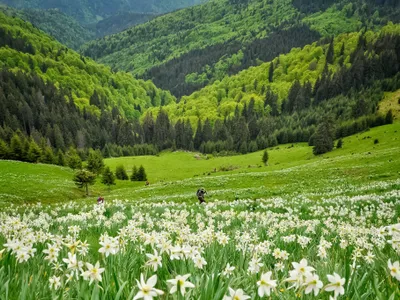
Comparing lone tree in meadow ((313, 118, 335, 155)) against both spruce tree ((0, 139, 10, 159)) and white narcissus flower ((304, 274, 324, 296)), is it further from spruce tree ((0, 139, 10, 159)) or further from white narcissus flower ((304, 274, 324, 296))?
white narcissus flower ((304, 274, 324, 296))

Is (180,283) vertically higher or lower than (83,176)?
lower

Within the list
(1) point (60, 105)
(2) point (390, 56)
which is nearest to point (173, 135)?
(1) point (60, 105)

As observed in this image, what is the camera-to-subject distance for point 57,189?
47000 mm

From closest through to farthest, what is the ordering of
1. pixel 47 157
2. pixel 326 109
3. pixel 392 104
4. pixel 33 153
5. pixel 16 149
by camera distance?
pixel 16 149
pixel 33 153
pixel 47 157
pixel 392 104
pixel 326 109

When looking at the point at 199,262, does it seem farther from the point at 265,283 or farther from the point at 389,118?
the point at 389,118

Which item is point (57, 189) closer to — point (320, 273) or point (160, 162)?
point (320, 273)

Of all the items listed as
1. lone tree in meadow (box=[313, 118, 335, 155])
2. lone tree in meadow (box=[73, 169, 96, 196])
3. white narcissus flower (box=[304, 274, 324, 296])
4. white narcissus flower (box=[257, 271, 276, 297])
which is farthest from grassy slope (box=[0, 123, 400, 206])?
white narcissus flower (box=[257, 271, 276, 297])

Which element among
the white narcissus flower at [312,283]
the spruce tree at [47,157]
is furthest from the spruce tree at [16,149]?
the white narcissus flower at [312,283]

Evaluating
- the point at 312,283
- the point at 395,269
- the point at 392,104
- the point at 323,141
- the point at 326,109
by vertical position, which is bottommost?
the point at 395,269

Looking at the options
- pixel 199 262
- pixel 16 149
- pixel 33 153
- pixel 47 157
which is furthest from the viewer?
pixel 47 157

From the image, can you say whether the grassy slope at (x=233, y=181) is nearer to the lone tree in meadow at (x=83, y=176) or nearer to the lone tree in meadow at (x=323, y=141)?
the lone tree in meadow at (x=83, y=176)

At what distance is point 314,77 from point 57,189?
189270 mm

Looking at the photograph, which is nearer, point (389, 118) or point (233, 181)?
point (233, 181)

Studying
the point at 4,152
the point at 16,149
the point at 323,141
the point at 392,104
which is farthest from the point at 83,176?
the point at 392,104
